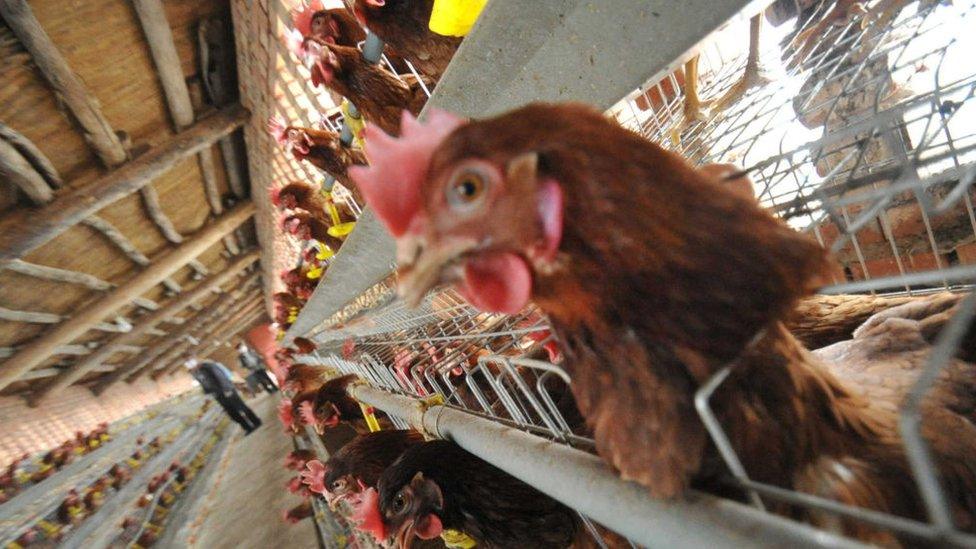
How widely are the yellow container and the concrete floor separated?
2917 millimetres

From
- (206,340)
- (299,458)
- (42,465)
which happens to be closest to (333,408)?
(299,458)

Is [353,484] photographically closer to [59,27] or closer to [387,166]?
[387,166]

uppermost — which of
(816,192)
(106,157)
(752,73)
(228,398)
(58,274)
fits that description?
(106,157)

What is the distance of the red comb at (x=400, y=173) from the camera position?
495 millimetres

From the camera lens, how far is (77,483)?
3.38 meters

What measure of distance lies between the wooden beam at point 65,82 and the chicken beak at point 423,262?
2.81 m

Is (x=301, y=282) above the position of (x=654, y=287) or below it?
above

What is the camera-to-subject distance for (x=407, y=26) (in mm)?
1430

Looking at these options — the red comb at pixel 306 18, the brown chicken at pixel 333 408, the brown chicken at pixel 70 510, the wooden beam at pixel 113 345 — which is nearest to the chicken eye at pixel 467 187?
the red comb at pixel 306 18

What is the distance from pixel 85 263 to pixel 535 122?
5436 millimetres

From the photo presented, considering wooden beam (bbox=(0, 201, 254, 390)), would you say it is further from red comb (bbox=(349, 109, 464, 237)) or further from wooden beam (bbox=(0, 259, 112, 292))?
red comb (bbox=(349, 109, 464, 237))

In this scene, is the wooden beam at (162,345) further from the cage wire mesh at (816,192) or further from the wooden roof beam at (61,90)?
the cage wire mesh at (816,192)

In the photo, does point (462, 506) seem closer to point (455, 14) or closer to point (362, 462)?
point (362, 462)

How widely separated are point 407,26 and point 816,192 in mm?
1427
